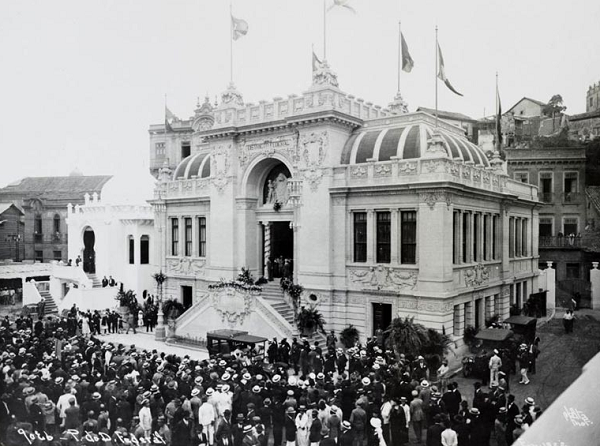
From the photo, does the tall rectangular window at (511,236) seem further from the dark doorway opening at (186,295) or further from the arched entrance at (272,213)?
the dark doorway opening at (186,295)

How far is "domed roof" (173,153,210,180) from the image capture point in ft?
121

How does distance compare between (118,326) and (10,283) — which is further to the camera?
(10,283)

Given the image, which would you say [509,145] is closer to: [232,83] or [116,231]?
[232,83]

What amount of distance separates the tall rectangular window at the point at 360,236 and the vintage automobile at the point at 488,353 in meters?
7.36

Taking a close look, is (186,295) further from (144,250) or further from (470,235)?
(470,235)

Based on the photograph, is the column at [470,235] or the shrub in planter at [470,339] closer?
the shrub in planter at [470,339]

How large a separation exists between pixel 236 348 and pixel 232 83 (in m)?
17.3

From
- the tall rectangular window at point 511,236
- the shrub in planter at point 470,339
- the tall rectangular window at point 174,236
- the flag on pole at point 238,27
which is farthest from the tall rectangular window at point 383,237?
the tall rectangular window at point 174,236

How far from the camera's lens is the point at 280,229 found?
34.5 metres

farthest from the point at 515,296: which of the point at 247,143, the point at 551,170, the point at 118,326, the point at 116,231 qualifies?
the point at 116,231

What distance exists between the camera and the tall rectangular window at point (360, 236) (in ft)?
93.0

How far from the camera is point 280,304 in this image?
29.8 metres

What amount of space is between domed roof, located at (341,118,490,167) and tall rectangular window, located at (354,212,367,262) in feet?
9.99

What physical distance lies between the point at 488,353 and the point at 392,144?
11.7m
